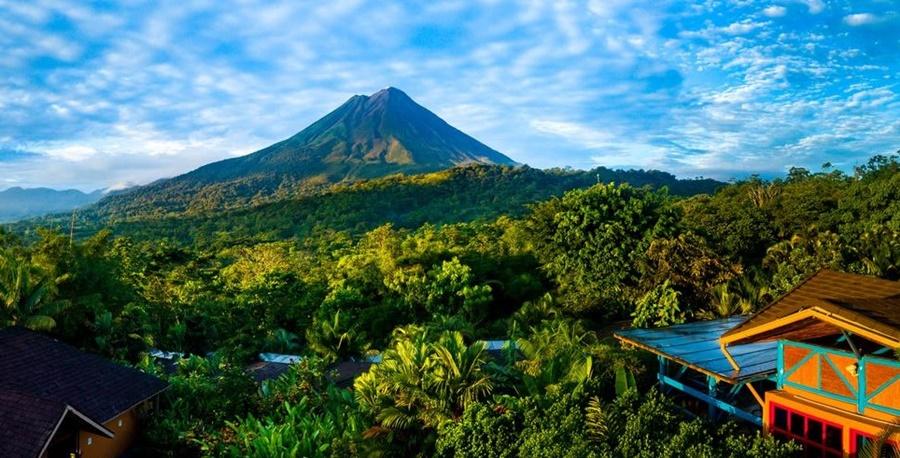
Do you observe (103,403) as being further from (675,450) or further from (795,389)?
(795,389)

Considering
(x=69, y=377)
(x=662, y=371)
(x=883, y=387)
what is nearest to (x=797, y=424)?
(x=883, y=387)

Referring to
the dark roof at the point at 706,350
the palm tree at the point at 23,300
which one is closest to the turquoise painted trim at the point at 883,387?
the dark roof at the point at 706,350

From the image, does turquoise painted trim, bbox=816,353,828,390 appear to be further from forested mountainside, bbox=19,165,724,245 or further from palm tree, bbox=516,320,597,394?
forested mountainside, bbox=19,165,724,245

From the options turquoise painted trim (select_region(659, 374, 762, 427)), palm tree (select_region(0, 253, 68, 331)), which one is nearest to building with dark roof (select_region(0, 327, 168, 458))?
palm tree (select_region(0, 253, 68, 331))

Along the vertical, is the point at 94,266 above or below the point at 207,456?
above

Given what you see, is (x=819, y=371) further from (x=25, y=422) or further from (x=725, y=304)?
(x=25, y=422)

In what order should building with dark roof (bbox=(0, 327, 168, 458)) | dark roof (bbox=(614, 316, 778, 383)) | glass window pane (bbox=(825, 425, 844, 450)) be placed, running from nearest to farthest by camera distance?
glass window pane (bbox=(825, 425, 844, 450)) → dark roof (bbox=(614, 316, 778, 383)) → building with dark roof (bbox=(0, 327, 168, 458))

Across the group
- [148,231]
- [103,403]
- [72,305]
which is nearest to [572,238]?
[103,403]
